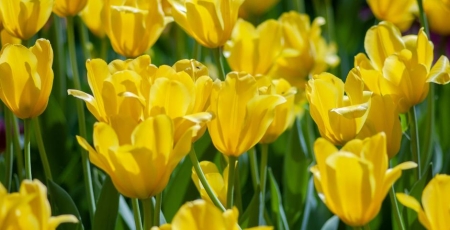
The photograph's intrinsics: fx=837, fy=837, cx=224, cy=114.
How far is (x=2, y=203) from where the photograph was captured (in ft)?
2.21

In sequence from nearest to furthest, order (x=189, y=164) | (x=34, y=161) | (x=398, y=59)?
(x=398, y=59) < (x=189, y=164) < (x=34, y=161)

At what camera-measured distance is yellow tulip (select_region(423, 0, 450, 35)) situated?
4.49 feet

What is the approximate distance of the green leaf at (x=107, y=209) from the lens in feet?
3.43

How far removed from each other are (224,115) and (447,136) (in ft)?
2.60

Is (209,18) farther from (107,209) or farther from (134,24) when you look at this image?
(107,209)

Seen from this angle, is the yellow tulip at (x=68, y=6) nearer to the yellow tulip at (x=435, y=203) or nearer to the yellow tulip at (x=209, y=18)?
the yellow tulip at (x=209, y=18)

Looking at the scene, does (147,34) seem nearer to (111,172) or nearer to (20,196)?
(111,172)

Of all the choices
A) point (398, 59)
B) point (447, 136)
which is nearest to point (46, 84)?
point (398, 59)

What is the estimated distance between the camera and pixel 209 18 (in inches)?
43.9

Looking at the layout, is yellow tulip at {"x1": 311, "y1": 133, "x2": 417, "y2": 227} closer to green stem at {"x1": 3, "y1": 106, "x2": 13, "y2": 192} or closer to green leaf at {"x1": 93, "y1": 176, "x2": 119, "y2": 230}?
green leaf at {"x1": 93, "y1": 176, "x2": 119, "y2": 230}

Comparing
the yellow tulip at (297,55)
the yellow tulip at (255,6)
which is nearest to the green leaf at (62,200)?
the yellow tulip at (297,55)

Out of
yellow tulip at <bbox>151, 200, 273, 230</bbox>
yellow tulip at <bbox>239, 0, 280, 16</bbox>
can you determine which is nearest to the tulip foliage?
yellow tulip at <bbox>151, 200, 273, 230</bbox>

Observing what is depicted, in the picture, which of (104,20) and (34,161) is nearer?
(104,20)

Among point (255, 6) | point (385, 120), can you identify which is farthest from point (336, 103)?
point (255, 6)
